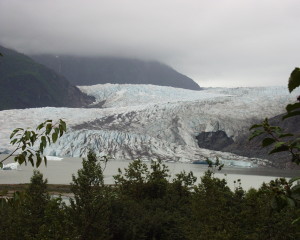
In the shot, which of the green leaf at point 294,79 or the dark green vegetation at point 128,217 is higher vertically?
the green leaf at point 294,79

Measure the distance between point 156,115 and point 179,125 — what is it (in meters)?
5.13

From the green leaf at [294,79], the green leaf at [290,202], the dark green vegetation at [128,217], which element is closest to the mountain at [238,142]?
the dark green vegetation at [128,217]

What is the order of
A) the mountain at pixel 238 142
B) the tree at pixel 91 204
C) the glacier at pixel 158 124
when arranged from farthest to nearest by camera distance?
the mountain at pixel 238 142, the glacier at pixel 158 124, the tree at pixel 91 204

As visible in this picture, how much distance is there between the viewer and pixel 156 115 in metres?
81.3

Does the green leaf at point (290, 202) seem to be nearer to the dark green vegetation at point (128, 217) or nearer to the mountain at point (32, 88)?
the dark green vegetation at point (128, 217)

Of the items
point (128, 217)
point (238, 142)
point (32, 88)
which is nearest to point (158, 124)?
point (238, 142)

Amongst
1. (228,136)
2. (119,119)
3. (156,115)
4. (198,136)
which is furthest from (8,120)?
(228,136)

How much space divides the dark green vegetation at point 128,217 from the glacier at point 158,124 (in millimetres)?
51049

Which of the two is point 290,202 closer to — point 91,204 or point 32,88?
point 91,204

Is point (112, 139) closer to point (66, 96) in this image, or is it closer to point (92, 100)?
point (92, 100)

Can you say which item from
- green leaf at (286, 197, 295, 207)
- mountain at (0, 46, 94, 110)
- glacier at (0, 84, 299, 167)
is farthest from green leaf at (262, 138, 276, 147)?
mountain at (0, 46, 94, 110)

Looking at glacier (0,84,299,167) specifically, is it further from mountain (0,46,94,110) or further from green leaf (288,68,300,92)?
mountain (0,46,94,110)

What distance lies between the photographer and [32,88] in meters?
164

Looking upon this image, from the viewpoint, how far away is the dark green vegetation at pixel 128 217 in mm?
13562
